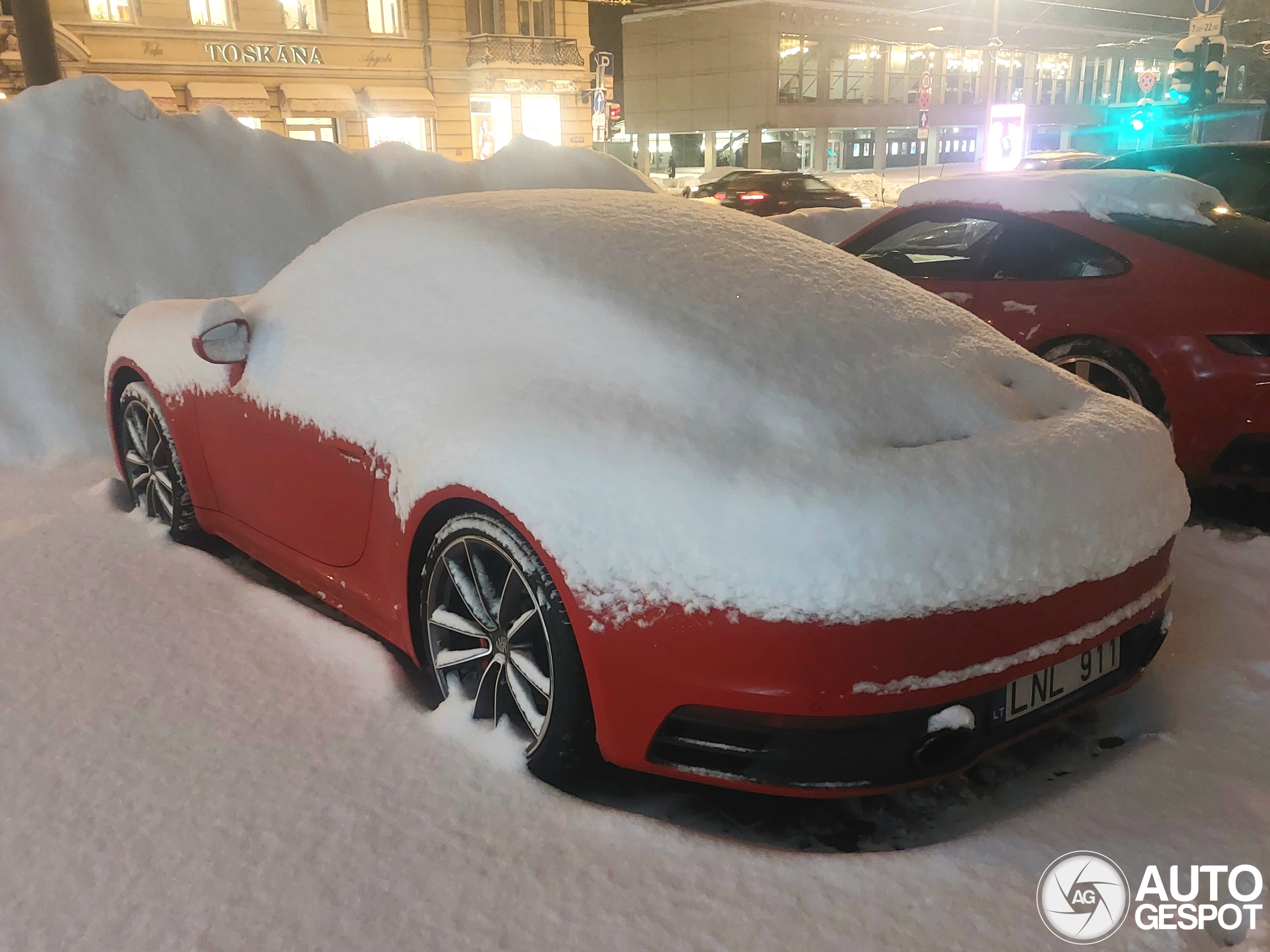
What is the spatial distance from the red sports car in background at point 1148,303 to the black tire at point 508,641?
311cm

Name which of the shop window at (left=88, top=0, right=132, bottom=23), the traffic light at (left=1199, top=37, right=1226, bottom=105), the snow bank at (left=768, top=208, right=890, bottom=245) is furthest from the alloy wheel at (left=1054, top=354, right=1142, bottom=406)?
the shop window at (left=88, top=0, right=132, bottom=23)

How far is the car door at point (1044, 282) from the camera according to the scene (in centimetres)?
429

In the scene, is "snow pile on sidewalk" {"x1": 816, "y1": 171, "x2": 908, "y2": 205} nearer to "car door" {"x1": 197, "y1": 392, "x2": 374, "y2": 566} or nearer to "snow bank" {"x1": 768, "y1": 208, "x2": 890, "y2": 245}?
"snow bank" {"x1": 768, "y1": 208, "x2": 890, "y2": 245}

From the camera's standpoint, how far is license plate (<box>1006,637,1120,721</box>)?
1.95m

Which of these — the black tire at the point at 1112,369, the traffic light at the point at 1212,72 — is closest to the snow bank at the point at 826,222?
the black tire at the point at 1112,369

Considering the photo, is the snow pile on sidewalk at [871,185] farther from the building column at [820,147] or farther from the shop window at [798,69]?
the shop window at [798,69]

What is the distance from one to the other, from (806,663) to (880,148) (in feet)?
165

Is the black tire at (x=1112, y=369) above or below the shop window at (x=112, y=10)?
below

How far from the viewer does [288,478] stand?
9.26 feet

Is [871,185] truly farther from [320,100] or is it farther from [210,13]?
[210,13]

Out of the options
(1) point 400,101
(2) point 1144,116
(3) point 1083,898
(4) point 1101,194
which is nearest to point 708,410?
(3) point 1083,898

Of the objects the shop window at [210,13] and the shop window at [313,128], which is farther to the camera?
the shop window at [313,128]

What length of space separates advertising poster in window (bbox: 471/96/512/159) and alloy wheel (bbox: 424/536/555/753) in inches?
1151

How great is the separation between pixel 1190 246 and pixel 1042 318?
68 cm
